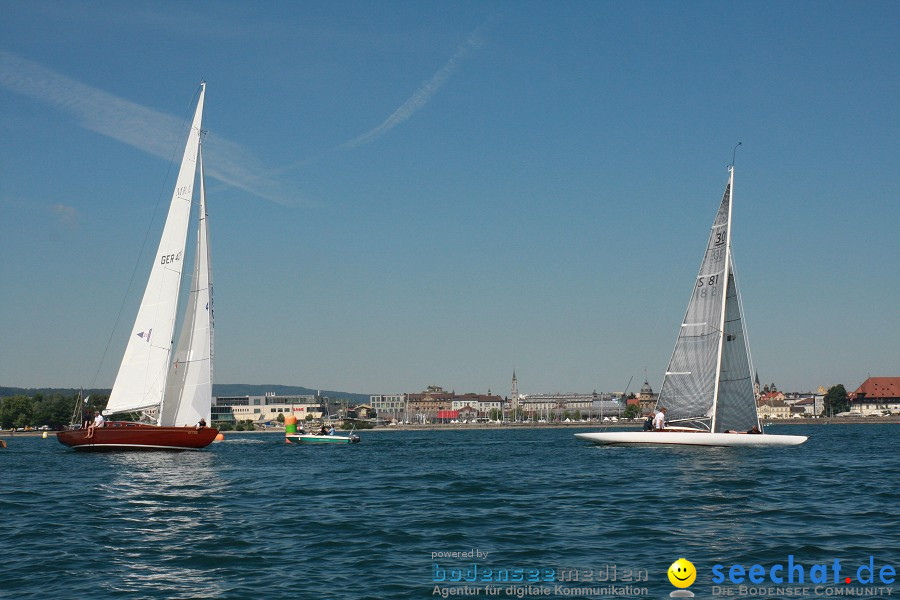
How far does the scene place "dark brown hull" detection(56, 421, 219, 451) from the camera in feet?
173

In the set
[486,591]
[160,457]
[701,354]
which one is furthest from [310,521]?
[701,354]

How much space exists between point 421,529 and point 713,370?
35.6 meters

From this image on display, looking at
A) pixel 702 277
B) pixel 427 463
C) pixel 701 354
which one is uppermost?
pixel 702 277

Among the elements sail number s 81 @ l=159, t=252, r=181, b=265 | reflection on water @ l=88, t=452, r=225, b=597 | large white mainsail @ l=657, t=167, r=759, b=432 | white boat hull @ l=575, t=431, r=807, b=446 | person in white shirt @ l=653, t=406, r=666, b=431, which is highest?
sail number s 81 @ l=159, t=252, r=181, b=265

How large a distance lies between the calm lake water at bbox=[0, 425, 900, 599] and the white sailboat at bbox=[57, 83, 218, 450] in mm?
17240

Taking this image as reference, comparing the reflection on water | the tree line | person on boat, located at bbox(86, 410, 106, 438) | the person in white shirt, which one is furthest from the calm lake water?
the tree line

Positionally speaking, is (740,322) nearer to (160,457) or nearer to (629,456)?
(629,456)

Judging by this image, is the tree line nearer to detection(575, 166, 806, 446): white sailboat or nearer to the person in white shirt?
the person in white shirt

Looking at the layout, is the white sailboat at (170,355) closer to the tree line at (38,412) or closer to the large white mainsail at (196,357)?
the large white mainsail at (196,357)

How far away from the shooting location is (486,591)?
46.4 feet

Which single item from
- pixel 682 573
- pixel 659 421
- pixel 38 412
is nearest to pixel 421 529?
pixel 682 573

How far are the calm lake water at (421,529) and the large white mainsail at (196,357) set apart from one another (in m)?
17.3

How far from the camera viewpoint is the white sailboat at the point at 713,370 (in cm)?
5103

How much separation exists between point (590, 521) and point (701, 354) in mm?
33934
